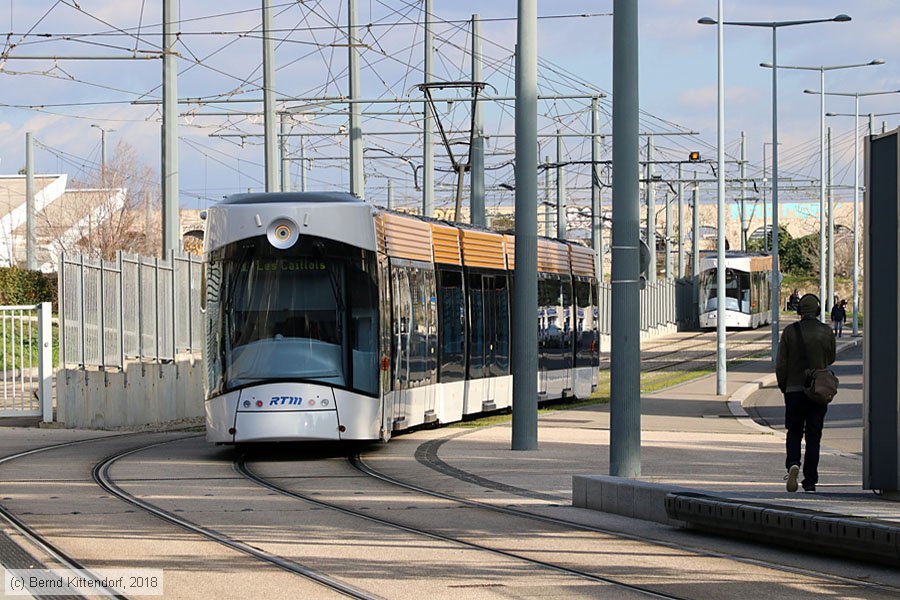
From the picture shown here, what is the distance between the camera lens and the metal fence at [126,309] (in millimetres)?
24844

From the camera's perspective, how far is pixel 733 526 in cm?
1110

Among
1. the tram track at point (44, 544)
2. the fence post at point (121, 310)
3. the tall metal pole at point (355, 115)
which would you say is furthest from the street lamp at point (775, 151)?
the tram track at point (44, 544)

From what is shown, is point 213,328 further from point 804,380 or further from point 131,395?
point 131,395

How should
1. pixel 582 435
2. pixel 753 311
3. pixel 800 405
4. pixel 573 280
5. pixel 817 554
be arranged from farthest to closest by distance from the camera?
pixel 753 311
pixel 573 280
pixel 582 435
pixel 800 405
pixel 817 554

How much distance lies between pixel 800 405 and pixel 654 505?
2.07 metres

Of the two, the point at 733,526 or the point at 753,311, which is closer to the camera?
the point at 733,526

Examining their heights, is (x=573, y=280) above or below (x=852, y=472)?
above

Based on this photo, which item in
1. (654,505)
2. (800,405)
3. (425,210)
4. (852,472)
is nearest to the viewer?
(654,505)

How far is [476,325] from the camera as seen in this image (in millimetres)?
23875

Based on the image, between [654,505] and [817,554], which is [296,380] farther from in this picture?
[817,554]

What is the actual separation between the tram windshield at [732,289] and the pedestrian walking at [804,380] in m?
57.4

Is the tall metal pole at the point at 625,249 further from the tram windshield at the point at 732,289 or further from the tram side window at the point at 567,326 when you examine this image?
the tram windshield at the point at 732,289

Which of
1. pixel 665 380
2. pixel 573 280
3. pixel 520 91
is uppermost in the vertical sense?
pixel 520 91

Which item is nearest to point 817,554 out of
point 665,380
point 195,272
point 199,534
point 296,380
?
point 199,534
